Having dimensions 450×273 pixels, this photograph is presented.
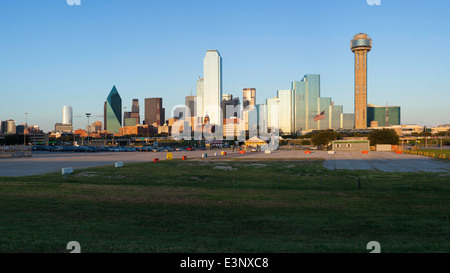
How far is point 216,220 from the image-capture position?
18000 mm

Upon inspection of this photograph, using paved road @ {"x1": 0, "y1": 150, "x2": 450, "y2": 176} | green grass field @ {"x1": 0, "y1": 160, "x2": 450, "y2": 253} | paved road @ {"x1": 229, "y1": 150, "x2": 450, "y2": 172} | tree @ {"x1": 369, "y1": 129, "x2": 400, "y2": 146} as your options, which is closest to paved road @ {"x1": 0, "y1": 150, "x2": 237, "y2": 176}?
Answer: paved road @ {"x1": 0, "y1": 150, "x2": 450, "y2": 176}

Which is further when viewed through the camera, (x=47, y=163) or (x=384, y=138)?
(x=384, y=138)

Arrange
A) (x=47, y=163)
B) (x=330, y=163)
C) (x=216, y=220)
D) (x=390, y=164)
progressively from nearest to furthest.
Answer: (x=216, y=220)
(x=390, y=164)
(x=330, y=163)
(x=47, y=163)

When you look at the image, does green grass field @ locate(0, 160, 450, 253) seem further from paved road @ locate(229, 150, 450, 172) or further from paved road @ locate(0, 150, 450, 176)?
paved road @ locate(229, 150, 450, 172)

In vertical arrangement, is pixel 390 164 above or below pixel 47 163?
above

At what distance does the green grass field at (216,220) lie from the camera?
13.0m

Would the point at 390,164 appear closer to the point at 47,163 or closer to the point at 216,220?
the point at 216,220

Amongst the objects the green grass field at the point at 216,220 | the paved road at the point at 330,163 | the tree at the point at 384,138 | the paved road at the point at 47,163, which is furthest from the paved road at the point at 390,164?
the tree at the point at 384,138

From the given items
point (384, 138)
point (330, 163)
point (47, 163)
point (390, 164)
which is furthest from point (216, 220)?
point (384, 138)

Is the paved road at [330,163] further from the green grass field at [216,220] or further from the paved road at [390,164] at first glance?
the green grass field at [216,220]

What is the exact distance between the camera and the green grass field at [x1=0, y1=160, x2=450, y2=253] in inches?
511
